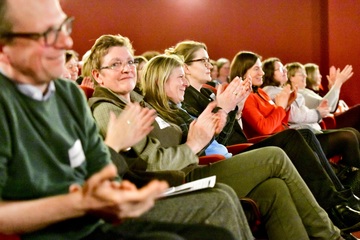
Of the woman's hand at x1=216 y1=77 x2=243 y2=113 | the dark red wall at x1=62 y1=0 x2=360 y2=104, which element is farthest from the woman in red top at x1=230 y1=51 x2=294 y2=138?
the dark red wall at x1=62 y1=0 x2=360 y2=104

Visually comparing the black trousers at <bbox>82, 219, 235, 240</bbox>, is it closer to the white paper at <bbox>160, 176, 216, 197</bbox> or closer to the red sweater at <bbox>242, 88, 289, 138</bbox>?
the white paper at <bbox>160, 176, 216, 197</bbox>

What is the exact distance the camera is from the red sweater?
3.66 metres

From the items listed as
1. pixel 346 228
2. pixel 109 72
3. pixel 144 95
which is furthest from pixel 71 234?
pixel 346 228

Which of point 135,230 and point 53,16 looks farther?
point 135,230

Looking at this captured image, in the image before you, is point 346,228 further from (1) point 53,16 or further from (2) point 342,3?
(2) point 342,3

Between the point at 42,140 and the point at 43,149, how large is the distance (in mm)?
22

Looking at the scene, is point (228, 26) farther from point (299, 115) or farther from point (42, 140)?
point (42, 140)

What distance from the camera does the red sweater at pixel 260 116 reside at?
3.66 metres

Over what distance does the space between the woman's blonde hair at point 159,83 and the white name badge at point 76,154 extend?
47.5 inches

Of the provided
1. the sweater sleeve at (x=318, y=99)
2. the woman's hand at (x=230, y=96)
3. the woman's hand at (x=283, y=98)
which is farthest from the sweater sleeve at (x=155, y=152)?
the sweater sleeve at (x=318, y=99)

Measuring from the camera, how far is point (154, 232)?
140 cm

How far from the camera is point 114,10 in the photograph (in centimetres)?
655

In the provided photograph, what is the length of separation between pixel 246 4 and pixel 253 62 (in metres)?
2.98

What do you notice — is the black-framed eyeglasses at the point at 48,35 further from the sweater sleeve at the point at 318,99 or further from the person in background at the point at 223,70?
the person in background at the point at 223,70
